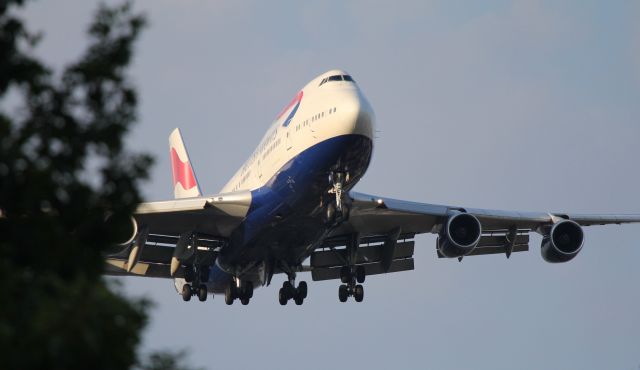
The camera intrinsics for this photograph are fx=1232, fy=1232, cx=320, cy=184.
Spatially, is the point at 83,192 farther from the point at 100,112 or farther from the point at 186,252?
the point at 186,252

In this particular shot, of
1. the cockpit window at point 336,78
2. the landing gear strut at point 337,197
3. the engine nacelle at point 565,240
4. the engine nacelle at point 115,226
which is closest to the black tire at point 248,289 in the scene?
the landing gear strut at point 337,197

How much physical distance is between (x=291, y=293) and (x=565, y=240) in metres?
10.7

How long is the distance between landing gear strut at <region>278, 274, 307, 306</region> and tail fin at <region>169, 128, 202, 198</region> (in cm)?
1191

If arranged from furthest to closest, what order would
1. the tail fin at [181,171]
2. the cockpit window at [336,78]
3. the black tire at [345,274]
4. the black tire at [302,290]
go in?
1. the tail fin at [181,171]
2. the black tire at [302,290]
3. the black tire at [345,274]
4. the cockpit window at [336,78]

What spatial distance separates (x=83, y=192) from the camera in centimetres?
1692

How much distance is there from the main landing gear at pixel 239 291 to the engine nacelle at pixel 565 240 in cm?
1147

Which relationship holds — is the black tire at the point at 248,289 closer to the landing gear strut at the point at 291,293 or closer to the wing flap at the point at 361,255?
the landing gear strut at the point at 291,293

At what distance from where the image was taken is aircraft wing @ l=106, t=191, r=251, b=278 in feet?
139

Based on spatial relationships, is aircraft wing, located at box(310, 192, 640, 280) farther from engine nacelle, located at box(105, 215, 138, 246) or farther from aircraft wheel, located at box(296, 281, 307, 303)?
engine nacelle, located at box(105, 215, 138, 246)

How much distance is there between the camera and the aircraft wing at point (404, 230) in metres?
45.5

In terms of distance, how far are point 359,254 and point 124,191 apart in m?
32.0

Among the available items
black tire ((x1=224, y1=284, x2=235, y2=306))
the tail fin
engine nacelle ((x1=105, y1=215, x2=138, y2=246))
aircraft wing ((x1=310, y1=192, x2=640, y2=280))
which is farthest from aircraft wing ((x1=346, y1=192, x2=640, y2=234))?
engine nacelle ((x1=105, y1=215, x2=138, y2=246))

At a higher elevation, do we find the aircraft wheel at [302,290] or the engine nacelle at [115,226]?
the engine nacelle at [115,226]

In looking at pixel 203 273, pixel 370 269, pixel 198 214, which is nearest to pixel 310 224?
pixel 198 214
